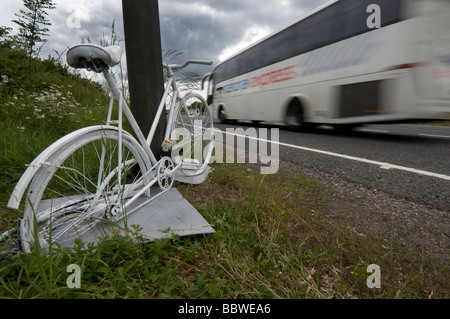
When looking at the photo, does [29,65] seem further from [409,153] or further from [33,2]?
[409,153]

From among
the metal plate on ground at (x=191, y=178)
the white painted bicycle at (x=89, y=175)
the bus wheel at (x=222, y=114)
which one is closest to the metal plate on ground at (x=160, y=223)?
the white painted bicycle at (x=89, y=175)

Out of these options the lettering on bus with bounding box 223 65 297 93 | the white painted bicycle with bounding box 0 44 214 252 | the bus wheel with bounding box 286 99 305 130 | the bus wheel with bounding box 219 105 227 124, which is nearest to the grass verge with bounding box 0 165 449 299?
the white painted bicycle with bounding box 0 44 214 252

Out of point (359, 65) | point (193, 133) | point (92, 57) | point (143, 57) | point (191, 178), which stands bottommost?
point (191, 178)

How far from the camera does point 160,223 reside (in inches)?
63.4

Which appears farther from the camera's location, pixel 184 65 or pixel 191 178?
pixel 184 65

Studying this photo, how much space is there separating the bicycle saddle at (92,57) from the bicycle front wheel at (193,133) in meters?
1.15

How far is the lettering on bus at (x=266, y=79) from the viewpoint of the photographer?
24.6 feet

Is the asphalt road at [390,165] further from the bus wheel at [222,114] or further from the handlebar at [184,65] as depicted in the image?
the bus wheel at [222,114]

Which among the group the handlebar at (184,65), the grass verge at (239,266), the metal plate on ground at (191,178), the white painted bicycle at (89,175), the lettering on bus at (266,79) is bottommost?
the grass verge at (239,266)

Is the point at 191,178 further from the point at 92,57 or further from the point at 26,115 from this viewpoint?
the point at 26,115

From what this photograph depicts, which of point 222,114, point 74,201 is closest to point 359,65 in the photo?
point 74,201

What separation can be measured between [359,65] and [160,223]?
573cm

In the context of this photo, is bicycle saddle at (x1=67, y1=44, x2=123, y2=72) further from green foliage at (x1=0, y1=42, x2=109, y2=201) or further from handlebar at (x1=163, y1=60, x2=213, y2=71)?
green foliage at (x1=0, y1=42, x2=109, y2=201)

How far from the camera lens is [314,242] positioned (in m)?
1.46
